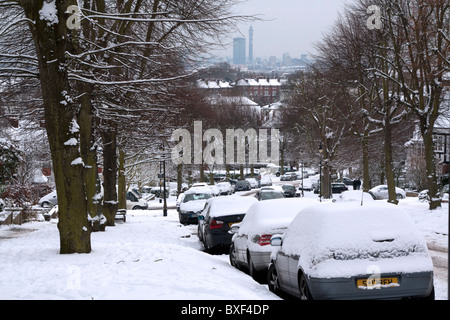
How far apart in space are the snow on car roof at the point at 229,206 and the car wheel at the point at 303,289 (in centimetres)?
943

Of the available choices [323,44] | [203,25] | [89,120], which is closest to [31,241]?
[89,120]

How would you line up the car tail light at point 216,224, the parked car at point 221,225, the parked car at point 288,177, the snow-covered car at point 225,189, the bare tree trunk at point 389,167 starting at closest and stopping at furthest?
the parked car at point 221,225 → the car tail light at point 216,224 → the bare tree trunk at point 389,167 → the snow-covered car at point 225,189 → the parked car at point 288,177

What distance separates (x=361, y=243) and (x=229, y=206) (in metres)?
11.4

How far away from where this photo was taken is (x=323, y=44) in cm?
4656

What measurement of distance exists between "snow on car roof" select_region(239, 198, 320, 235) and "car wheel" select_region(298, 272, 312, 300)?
3.94 meters

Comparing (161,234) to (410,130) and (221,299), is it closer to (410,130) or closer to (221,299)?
(221,299)

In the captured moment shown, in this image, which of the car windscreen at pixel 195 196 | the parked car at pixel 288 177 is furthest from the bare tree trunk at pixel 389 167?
the parked car at pixel 288 177

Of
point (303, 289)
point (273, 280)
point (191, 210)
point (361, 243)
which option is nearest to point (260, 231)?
point (273, 280)

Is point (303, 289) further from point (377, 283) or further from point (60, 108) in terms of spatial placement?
point (60, 108)

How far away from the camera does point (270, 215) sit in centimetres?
1450

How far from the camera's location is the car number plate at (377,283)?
361 inches

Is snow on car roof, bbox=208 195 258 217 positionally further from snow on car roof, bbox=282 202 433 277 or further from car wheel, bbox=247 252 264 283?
snow on car roof, bbox=282 202 433 277

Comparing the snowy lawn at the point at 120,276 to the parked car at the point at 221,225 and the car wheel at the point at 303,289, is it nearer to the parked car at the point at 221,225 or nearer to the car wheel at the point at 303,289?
the car wheel at the point at 303,289

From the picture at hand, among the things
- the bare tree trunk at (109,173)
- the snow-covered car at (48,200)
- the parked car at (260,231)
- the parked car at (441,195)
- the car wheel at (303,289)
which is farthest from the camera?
the snow-covered car at (48,200)
